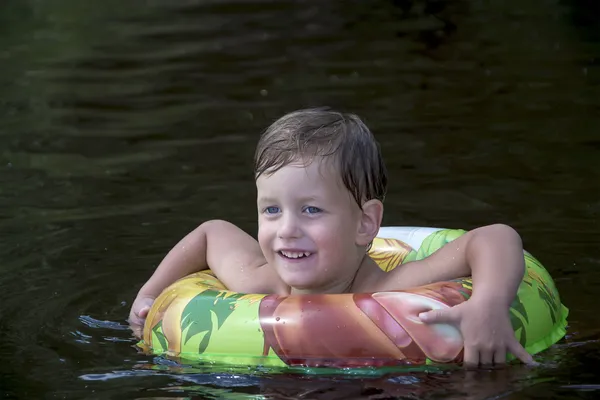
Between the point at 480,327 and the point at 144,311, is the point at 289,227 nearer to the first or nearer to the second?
the point at 480,327

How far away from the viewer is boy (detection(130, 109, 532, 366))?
13.9 ft

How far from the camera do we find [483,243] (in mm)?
4398

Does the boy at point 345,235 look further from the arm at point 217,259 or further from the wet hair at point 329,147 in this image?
the arm at point 217,259

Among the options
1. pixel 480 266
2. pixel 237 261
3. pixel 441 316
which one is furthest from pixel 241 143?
pixel 441 316

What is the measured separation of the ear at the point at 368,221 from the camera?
178 inches

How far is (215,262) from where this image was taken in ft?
16.6

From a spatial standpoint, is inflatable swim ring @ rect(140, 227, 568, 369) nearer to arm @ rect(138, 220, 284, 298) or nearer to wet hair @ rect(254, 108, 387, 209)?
arm @ rect(138, 220, 284, 298)

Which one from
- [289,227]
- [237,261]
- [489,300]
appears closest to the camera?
[489,300]

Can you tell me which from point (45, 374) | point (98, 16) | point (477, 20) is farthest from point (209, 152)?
point (98, 16)

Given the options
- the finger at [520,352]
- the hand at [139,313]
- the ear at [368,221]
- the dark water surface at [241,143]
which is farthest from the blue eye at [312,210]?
the hand at [139,313]

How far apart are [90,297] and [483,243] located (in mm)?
2007

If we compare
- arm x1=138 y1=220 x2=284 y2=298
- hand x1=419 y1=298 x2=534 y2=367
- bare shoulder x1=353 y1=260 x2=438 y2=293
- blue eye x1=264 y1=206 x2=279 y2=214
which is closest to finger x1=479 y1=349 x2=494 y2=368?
hand x1=419 y1=298 x2=534 y2=367

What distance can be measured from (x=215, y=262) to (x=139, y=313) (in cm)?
37

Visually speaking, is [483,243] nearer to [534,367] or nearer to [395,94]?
[534,367]
